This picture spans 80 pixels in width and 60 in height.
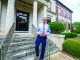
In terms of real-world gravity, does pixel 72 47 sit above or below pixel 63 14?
below

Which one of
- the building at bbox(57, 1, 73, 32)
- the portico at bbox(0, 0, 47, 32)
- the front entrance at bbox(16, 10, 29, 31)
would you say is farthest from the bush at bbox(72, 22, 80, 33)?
the front entrance at bbox(16, 10, 29, 31)

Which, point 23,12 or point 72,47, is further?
point 23,12

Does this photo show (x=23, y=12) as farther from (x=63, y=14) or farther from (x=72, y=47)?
(x=63, y=14)

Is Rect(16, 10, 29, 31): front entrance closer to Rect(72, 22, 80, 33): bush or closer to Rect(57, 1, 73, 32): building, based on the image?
Rect(57, 1, 73, 32): building

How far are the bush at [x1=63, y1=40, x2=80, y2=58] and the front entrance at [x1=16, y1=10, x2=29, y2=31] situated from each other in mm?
5937

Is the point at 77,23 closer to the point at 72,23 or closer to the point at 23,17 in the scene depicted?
the point at 72,23

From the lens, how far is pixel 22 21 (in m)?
13.6

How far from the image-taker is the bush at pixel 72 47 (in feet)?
25.6

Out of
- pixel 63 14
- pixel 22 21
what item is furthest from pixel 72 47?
pixel 63 14

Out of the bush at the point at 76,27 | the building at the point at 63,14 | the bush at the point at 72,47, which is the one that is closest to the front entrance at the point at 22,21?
the bush at the point at 72,47

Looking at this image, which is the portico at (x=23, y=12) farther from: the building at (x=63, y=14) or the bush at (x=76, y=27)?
the bush at (x=76, y=27)

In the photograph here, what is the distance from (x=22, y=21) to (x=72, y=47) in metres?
7.06

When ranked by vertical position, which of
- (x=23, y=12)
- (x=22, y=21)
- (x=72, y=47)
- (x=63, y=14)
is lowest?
(x=72, y=47)

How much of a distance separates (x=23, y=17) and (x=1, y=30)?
11.5ft
